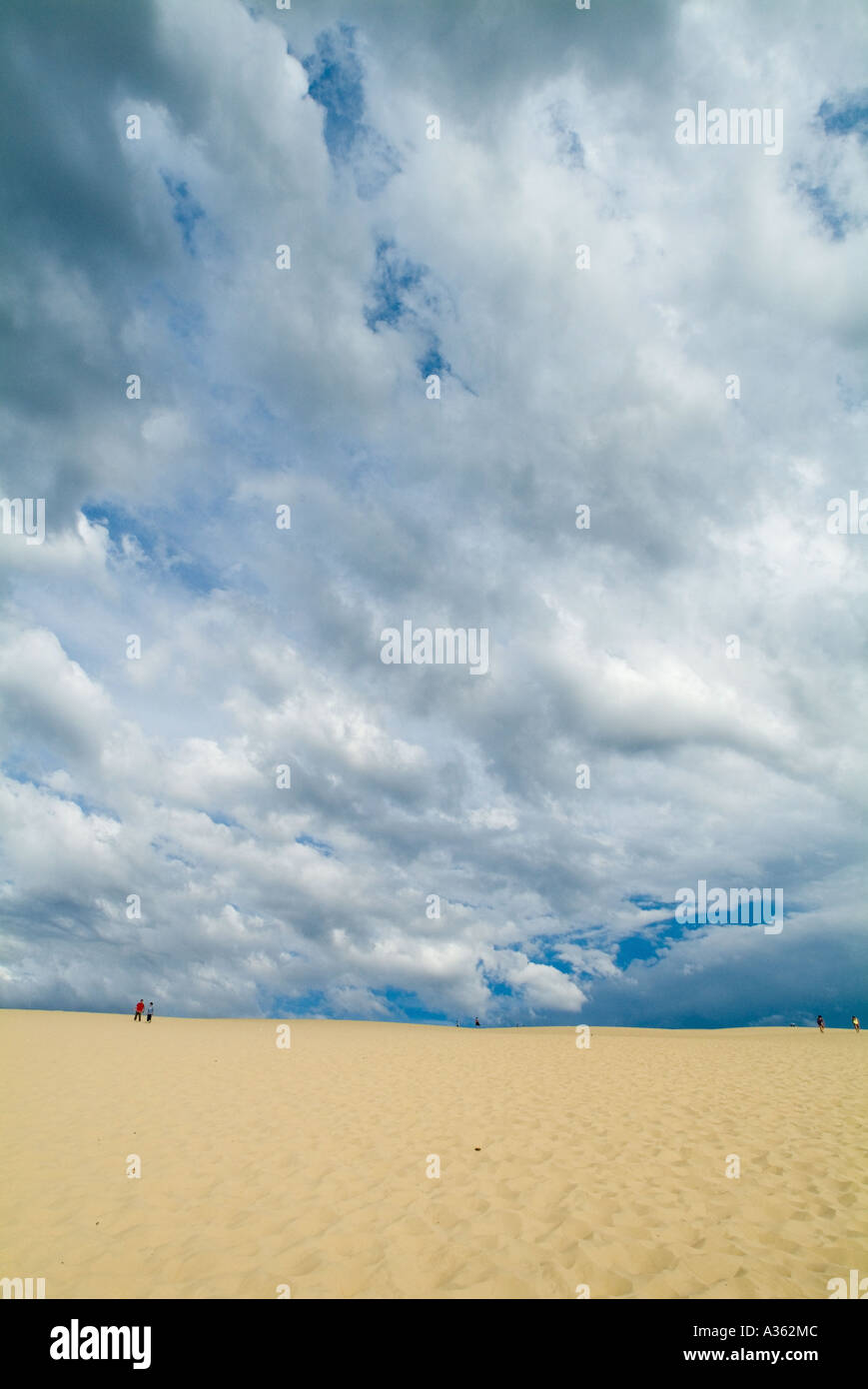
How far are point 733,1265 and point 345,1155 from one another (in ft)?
22.6

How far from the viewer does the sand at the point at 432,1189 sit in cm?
718

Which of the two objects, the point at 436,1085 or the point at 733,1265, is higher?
the point at 733,1265

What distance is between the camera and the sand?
718 cm

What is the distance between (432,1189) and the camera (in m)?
9.69

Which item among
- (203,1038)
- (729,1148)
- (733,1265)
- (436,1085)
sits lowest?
(203,1038)

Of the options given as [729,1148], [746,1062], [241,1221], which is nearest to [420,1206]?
[241,1221]
